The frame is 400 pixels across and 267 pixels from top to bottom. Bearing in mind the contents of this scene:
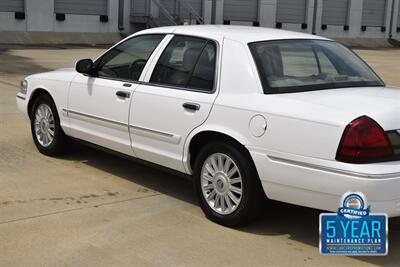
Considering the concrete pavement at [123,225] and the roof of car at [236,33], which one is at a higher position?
the roof of car at [236,33]

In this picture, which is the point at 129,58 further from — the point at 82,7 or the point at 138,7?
the point at 138,7

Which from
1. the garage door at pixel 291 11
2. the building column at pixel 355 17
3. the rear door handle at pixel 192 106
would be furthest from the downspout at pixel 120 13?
the rear door handle at pixel 192 106

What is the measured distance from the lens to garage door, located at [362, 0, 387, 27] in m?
44.0

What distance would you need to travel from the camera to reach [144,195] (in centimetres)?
565

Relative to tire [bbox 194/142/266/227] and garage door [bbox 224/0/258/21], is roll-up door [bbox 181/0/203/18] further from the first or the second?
tire [bbox 194/142/266/227]

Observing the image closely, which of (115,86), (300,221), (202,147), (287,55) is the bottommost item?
(300,221)

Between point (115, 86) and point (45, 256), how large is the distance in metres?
2.11

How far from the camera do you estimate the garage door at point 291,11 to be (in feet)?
125

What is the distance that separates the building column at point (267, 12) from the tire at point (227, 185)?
3249cm

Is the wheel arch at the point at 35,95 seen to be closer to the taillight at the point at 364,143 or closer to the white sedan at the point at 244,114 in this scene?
the white sedan at the point at 244,114

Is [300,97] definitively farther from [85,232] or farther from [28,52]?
[28,52]

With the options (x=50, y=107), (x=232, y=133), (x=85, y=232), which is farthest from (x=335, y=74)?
(x=50, y=107)

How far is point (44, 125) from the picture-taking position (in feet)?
22.4

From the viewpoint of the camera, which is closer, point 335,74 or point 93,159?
point 335,74
